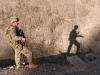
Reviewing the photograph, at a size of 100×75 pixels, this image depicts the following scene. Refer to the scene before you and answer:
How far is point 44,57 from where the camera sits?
13.1m

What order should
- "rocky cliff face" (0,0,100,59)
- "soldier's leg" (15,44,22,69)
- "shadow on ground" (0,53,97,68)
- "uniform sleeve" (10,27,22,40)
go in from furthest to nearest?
"rocky cliff face" (0,0,100,59) → "shadow on ground" (0,53,97,68) → "soldier's leg" (15,44,22,69) → "uniform sleeve" (10,27,22,40)

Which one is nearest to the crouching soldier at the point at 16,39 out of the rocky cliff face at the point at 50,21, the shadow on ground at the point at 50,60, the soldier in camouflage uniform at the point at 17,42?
the soldier in camouflage uniform at the point at 17,42

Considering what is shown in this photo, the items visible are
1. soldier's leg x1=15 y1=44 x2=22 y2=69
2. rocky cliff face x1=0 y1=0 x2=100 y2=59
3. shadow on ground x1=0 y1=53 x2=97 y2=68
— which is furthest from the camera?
rocky cliff face x1=0 y1=0 x2=100 y2=59

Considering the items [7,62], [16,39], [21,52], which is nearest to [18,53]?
[21,52]

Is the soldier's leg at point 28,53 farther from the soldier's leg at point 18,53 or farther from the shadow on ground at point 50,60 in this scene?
the shadow on ground at point 50,60

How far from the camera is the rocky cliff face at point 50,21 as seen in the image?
12.9 m

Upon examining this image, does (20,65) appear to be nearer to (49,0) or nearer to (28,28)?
(28,28)

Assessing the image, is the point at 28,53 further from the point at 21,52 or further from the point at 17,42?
the point at 17,42

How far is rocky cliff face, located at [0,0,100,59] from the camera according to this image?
42.4ft

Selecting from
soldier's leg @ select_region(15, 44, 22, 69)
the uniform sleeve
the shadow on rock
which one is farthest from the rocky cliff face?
the uniform sleeve

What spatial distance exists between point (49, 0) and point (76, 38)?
2219 mm

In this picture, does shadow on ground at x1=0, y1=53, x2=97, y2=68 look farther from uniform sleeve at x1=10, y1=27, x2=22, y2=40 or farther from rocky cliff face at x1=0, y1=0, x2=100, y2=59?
uniform sleeve at x1=10, y1=27, x2=22, y2=40

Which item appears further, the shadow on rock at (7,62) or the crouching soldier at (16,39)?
the shadow on rock at (7,62)

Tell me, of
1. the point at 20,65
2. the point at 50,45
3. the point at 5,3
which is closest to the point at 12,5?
the point at 5,3
